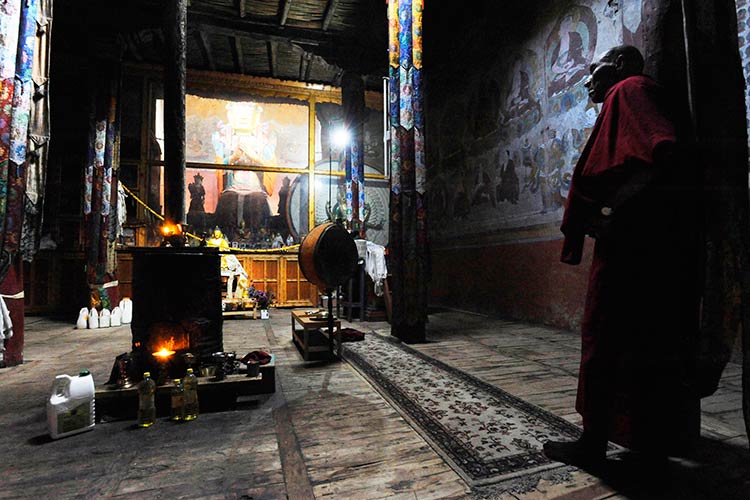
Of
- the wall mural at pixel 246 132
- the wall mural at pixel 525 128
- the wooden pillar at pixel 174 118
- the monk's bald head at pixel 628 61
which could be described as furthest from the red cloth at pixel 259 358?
the wall mural at pixel 246 132

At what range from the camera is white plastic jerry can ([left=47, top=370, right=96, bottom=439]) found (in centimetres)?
243

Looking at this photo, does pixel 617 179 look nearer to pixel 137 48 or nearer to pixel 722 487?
pixel 722 487

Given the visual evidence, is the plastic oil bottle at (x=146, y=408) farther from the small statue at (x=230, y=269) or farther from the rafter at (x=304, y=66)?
the rafter at (x=304, y=66)

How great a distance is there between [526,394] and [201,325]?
2912 mm

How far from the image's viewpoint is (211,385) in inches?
116

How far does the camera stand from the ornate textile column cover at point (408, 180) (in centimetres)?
562

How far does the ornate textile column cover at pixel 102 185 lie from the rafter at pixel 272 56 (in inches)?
151

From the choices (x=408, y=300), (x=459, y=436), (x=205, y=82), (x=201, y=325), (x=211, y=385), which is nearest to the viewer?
(x=459, y=436)

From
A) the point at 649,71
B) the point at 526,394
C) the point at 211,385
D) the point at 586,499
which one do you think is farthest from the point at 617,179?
the point at 211,385

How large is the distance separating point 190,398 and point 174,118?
3.02 m

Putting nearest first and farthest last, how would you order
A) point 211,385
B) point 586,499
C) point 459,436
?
1. point 586,499
2. point 459,436
3. point 211,385

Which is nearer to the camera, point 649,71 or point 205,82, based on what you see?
point 649,71

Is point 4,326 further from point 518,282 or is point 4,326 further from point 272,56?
point 272,56

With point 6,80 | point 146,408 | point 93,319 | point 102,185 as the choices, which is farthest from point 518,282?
point 102,185
